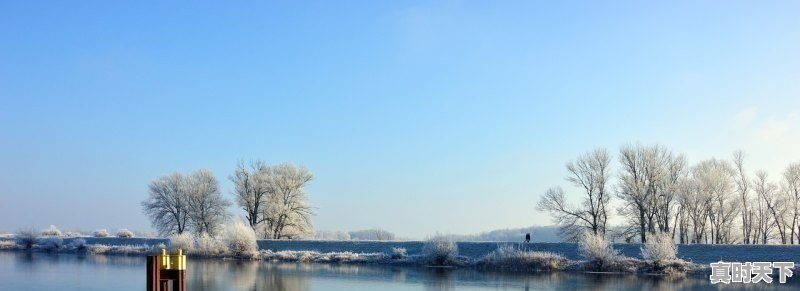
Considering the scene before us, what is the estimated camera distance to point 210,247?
161 ft

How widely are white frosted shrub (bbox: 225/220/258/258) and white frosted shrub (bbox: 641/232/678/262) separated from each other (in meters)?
24.4

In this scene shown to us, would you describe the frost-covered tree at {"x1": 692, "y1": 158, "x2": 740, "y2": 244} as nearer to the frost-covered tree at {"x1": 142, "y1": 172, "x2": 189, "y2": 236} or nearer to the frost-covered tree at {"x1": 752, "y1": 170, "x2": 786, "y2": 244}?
the frost-covered tree at {"x1": 752, "y1": 170, "x2": 786, "y2": 244}

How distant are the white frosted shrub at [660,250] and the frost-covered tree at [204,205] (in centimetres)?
3814

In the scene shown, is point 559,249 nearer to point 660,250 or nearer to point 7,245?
point 660,250

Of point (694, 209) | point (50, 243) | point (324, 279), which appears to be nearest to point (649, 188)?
point (694, 209)

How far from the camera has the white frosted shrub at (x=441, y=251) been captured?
41344 mm

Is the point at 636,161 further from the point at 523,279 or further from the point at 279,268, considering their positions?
the point at 279,268

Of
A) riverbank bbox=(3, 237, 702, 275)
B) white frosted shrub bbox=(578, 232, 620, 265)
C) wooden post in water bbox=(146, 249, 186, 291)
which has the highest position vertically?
wooden post in water bbox=(146, 249, 186, 291)

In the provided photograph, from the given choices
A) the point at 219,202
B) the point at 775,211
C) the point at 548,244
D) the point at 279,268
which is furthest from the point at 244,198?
the point at 775,211

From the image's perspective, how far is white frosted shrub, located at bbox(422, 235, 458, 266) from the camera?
41.3 meters

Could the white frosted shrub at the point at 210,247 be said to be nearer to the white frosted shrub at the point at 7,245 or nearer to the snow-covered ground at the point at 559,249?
the snow-covered ground at the point at 559,249

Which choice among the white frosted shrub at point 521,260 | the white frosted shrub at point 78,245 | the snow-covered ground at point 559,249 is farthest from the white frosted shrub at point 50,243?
the white frosted shrub at point 521,260

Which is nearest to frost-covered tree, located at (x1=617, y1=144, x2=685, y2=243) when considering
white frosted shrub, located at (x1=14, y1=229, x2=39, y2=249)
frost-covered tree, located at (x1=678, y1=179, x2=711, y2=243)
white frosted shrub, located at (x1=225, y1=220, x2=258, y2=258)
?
frost-covered tree, located at (x1=678, y1=179, x2=711, y2=243)

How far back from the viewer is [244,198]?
63.0 meters
